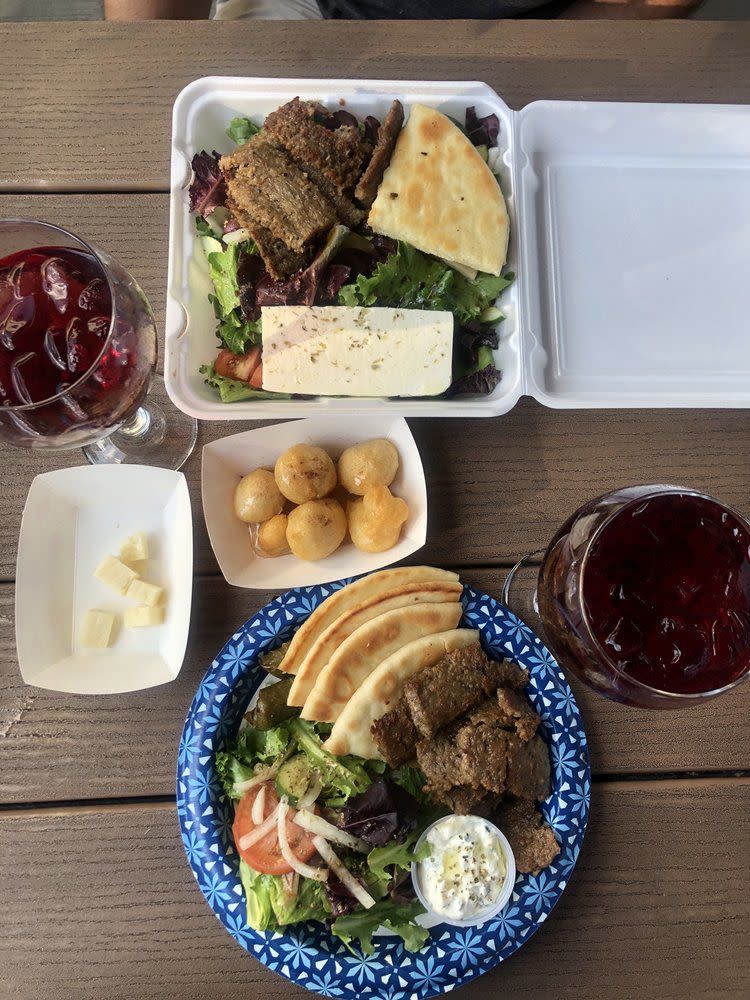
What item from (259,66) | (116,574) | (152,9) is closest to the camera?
(116,574)

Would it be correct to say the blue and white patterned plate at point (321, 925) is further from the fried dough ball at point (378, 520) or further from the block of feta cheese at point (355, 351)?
the block of feta cheese at point (355, 351)

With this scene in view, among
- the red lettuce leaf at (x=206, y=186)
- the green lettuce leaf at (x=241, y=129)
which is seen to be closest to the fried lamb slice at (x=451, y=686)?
the red lettuce leaf at (x=206, y=186)

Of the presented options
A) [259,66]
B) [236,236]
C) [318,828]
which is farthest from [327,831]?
[259,66]

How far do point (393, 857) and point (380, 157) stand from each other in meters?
1.09

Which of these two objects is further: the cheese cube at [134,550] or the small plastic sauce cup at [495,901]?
the cheese cube at [134,550]

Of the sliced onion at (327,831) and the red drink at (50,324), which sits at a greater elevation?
the red drink at (50,324)

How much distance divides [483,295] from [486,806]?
819mm

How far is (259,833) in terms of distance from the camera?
103 centimetres

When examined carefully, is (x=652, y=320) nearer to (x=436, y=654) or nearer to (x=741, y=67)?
(x=741, y=67)

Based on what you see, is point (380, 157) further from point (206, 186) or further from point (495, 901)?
point (495, 901)

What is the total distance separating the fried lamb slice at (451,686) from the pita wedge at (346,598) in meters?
0.13

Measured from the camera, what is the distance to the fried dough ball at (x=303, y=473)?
109cm

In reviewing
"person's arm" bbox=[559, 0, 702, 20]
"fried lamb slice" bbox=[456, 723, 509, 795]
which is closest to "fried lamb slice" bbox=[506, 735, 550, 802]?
"fried lamb slice" bbox=[456, 723, 509, 795]

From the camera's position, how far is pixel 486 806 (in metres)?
1.04
